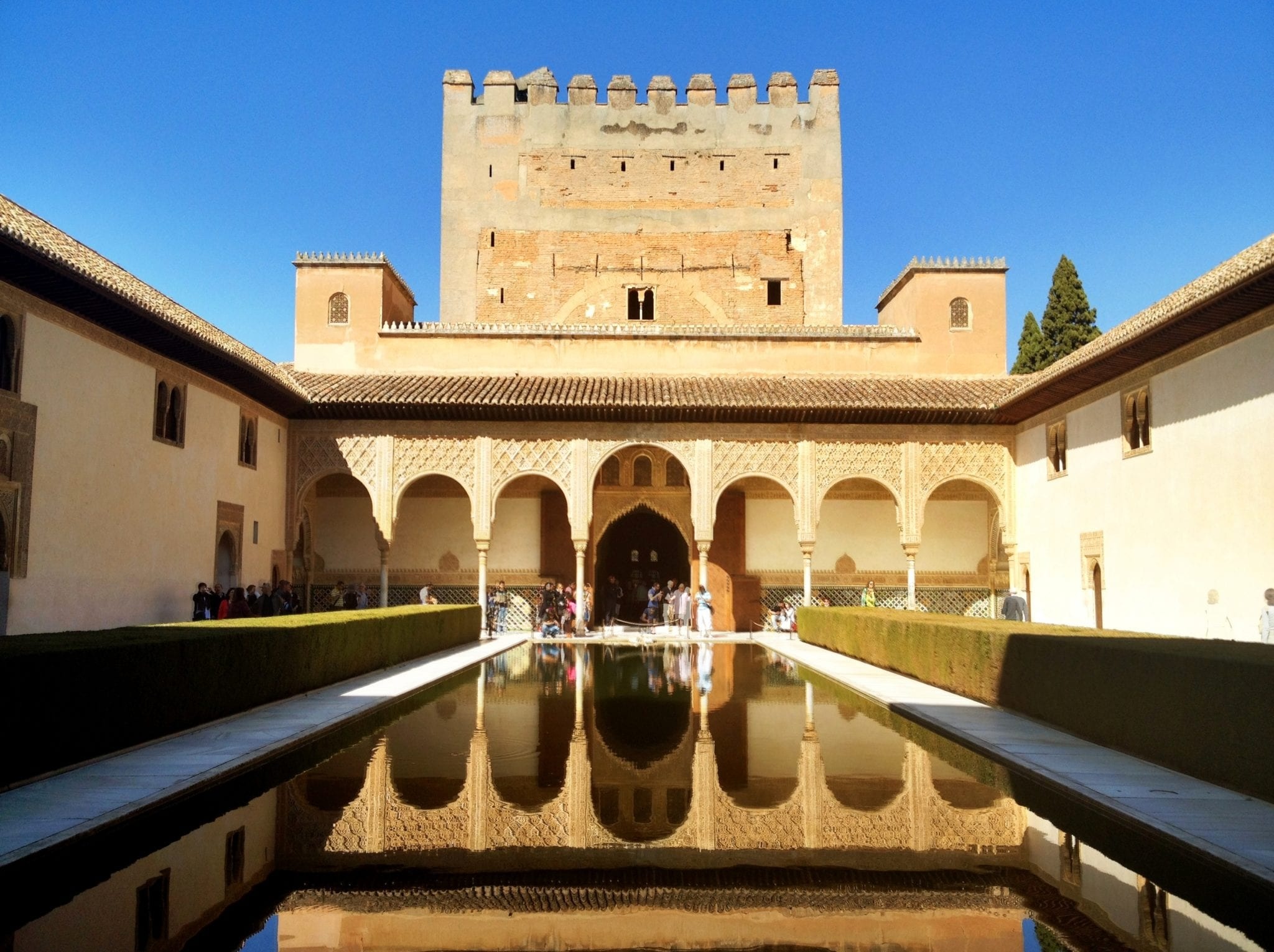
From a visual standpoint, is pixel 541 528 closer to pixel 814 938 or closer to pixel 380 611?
pixel 380 611

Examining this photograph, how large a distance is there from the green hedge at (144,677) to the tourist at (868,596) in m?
12.6

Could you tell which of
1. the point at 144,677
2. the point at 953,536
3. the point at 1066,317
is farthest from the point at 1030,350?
the point at 144,677

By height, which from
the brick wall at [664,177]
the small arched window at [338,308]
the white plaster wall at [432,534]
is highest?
the brick wall at [664,177]

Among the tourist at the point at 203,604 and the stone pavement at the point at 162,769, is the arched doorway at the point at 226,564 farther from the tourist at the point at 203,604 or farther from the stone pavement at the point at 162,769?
the stone pavement at the point at 162,769

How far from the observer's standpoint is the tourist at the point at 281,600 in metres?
17.3

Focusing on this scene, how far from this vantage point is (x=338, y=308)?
23.5m

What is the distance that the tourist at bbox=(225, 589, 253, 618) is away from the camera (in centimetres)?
1591

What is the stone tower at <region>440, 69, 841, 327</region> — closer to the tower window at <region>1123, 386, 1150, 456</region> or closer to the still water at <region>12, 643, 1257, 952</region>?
the tower window at <region>1123, 386, 1150, 456</region>

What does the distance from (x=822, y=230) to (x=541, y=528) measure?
42.1 feet

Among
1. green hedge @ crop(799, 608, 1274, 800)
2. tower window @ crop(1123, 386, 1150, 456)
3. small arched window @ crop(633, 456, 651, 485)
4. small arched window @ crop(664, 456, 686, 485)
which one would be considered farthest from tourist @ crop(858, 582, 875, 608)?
green hedge @ crop(799, 608, 1274, 800)

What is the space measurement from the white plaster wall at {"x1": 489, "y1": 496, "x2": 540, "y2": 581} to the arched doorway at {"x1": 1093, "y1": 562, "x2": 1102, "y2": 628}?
35.9 feet

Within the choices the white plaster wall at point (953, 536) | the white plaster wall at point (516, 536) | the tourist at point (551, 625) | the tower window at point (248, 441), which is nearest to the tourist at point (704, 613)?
the tourist at point (551, 625)

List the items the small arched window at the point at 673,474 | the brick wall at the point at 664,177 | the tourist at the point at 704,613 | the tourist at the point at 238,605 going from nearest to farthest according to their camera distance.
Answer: the tourist at the point at 238,605, the tourist at the point at 704,613, the small arched window at the point at 673,474, the brick wall at the point at 664,177

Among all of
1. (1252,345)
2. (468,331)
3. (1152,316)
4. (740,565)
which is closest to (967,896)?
(1252,345)
